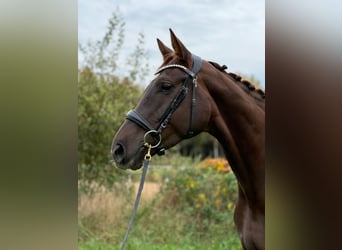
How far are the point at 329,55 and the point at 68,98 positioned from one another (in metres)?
0.73

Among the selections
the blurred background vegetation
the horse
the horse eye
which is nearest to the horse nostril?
the horse

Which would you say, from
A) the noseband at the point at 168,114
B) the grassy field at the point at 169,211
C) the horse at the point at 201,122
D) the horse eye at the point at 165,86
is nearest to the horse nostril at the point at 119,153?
the horse at the point at 201,122

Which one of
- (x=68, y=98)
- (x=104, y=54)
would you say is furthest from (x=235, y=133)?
(x=104, y=54)

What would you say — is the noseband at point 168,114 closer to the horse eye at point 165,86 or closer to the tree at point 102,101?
the horse eye at point 165,86

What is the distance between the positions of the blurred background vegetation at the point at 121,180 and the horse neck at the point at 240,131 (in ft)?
11.4

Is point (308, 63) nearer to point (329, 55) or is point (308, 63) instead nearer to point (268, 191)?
point (329, 55)

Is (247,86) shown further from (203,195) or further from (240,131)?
(203,195)

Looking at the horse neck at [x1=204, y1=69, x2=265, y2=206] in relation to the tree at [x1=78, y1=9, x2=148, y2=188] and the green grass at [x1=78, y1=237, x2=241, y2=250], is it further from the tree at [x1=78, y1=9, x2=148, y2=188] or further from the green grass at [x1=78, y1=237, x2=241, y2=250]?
the tree at [x1=78, y1=9, x2=148, y2=188]

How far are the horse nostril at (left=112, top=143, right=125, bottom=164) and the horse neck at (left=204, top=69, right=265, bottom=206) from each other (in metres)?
0.58

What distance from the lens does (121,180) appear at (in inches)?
259

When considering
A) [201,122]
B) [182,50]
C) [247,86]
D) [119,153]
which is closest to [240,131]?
[201,122]

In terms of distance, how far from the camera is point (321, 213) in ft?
3.19

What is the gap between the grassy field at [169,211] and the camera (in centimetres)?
583

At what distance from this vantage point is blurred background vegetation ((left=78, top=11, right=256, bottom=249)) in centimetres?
616
